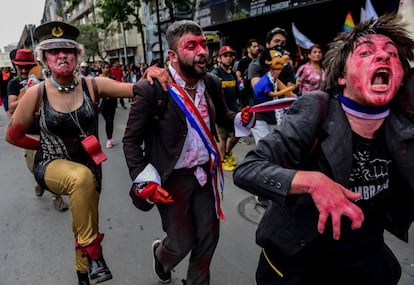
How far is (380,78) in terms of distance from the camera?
1.51 m

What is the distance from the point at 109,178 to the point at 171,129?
3.53 metres

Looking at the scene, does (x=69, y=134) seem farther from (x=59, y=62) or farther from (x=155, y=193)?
(x=155, y=193)

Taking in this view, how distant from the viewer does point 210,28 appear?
1644 centimetres

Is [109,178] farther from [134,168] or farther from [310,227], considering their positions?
[310,227]

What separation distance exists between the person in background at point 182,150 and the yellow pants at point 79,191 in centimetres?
29

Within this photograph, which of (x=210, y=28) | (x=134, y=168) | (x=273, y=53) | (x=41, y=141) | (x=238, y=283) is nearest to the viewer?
(x=134, y=168)

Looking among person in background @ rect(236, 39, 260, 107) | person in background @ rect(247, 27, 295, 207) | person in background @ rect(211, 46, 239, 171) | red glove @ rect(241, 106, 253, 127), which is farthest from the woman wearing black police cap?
person in background @ rect(211, 46, 239, 171)

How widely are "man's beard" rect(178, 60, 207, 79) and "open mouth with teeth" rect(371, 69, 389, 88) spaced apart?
1.13 metres

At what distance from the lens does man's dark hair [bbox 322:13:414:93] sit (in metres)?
1.57

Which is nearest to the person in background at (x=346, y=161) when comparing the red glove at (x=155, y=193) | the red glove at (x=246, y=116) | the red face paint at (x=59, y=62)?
the red glove at (x=155, y=193)

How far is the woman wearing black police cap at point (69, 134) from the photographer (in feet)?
7.78

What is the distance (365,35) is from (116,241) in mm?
2906

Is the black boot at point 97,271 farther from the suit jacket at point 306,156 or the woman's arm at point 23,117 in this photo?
the suit jacket at point 306,156

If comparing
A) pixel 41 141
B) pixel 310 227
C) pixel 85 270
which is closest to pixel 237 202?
pixel 85 270
